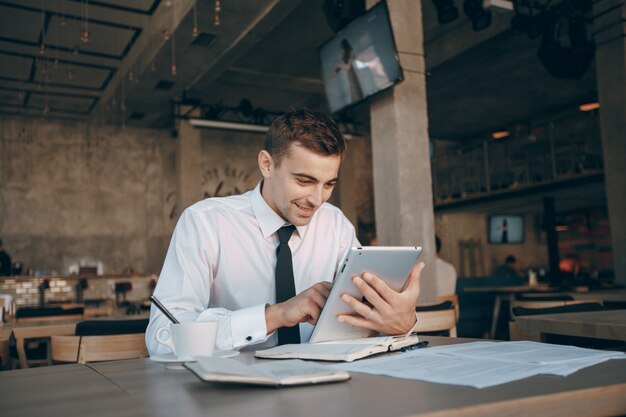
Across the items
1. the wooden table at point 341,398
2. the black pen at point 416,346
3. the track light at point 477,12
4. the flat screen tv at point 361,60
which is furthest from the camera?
the track light at point 477,12

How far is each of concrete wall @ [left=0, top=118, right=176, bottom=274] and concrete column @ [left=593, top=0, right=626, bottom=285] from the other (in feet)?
31.4

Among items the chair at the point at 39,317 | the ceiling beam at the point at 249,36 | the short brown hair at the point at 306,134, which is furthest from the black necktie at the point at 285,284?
the ceiling beam at the point at 249,36

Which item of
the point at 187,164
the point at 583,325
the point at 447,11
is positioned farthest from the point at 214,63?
the point at 583,325

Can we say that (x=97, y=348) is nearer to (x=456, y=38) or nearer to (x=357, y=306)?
(x=357, y=306)

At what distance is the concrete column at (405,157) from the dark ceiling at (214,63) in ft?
7.63

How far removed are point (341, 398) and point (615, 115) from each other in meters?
6.38

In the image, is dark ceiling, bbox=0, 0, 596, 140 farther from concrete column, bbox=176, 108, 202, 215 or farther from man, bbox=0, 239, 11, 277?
man, bbox=0, 239, 11, 277

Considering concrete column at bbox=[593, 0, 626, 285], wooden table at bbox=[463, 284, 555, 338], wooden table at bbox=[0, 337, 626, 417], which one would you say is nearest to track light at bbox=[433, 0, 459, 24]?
concrete column at bbox=[593, 0, 626, 285]

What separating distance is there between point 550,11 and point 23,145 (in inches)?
404

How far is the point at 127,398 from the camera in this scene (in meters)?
0.88

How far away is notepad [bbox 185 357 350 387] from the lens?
881mm

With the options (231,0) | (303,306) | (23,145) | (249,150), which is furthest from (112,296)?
(303,306)

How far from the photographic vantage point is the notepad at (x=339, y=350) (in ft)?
3.80

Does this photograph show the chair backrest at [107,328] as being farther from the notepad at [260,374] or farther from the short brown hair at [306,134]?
the notepad at [260,374]
